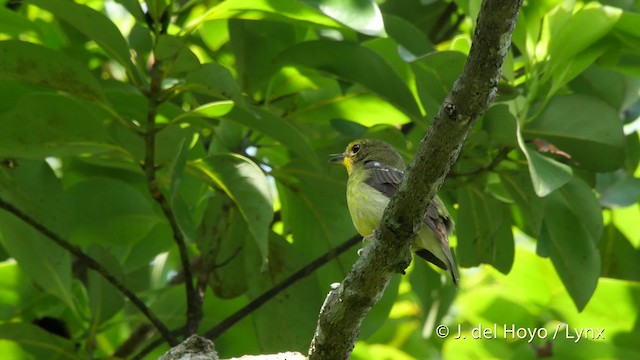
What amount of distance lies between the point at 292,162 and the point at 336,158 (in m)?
0.40

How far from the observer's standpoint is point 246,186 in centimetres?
370

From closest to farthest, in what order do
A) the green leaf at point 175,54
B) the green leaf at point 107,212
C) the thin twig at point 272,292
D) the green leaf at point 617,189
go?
the green leaf at point 175,54 → the thin twig at point 272,292 → the green leaf at point 617,189 → the green leaf at point 107,212

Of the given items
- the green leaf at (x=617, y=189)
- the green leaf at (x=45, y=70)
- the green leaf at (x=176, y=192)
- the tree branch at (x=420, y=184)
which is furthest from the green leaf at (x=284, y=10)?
the green leaf at (x=617, y=189)

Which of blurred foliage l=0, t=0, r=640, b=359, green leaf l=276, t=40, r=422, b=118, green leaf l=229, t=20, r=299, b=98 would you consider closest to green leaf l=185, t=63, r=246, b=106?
blurred foliage l=0, t=0, r=640, b=359

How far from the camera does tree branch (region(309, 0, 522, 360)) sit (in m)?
2.30

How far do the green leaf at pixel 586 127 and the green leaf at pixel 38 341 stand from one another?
6.80 feet

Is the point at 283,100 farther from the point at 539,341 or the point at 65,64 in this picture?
the point at 539,341

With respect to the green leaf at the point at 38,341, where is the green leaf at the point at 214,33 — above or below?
above

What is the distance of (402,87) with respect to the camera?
3.98 m

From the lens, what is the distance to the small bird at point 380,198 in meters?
3.85

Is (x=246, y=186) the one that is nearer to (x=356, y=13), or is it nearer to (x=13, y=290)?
(x=356, y=13)

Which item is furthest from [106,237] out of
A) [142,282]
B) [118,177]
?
[142,282]

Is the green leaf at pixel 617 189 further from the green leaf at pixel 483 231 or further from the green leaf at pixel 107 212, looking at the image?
the green leaf at pixel 107 212

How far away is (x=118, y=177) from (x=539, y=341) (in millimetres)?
2018
